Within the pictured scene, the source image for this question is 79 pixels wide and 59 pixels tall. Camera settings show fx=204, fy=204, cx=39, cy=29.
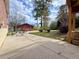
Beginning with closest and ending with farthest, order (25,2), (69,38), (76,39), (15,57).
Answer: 1. (15,57)
2. (76,39)
3. (69,38)
4. (25,2)

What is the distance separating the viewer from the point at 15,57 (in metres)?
8.67

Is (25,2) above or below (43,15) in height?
above

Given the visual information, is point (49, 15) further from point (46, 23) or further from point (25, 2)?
point (25, 2)

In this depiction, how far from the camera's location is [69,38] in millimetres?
15484

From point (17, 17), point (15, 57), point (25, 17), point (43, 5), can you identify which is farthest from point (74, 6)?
point (25, 17)

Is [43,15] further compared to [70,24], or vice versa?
[43,15]

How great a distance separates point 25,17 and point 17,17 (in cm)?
735

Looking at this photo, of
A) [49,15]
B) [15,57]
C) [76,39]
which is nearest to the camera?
[15,57]

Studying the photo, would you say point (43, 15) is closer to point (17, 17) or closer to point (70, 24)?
point (17, 17)

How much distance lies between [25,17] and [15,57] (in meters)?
66.8

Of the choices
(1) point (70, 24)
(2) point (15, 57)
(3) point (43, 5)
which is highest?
(3) point (43, 5)

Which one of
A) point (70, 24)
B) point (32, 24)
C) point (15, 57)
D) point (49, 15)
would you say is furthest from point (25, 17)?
point (15, 57)

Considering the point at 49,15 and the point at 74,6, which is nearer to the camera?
the point at 74,6

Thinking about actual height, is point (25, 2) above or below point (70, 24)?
above
